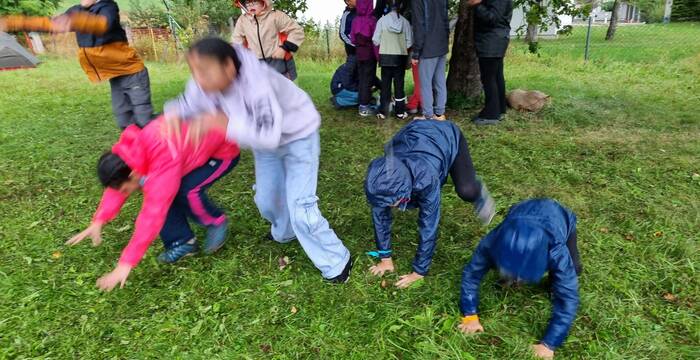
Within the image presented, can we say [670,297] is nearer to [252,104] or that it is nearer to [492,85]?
[252,104]

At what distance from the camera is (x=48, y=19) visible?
354cm

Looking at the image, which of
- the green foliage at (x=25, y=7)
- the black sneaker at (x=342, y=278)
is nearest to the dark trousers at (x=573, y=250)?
the black sneaker at (x=342, y=278)

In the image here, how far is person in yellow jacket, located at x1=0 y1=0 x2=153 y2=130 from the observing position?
3.88 metres

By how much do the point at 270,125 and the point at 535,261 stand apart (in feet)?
4.43

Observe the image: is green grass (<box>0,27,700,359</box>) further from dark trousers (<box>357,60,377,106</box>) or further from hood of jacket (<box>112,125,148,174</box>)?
dark trousers (<box>357,60,377,106</box>)

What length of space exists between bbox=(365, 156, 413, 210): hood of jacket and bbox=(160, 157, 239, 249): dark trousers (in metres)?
1.02

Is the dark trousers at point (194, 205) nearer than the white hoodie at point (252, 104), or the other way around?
the white hoodie at point (252, 104)

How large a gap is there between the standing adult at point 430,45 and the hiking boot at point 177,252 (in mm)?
3420

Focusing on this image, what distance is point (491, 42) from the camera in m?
5.34

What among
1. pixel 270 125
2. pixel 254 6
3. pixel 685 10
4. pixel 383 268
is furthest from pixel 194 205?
pixel 685 10

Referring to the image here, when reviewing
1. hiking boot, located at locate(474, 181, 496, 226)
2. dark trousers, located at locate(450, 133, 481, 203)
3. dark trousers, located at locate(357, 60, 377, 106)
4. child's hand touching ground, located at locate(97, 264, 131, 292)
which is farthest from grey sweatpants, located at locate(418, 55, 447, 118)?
child's hand touching ground, located at locate(97, 264, 131, 292)

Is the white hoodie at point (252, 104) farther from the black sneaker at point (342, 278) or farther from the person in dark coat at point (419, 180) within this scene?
the black sneaker at point (342, 278)

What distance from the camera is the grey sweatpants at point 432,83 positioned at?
5359mm

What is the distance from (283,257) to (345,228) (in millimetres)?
569
